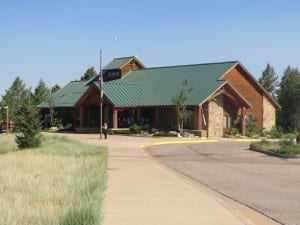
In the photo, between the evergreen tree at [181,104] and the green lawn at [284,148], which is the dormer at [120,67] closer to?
the evergreen tree at [181,104]

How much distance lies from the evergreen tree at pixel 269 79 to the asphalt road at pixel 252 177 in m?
72.8

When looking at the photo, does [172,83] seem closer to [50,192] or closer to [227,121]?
[227,121]

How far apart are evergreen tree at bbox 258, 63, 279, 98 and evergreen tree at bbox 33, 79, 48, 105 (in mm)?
39923

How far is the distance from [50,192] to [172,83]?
49318 mm

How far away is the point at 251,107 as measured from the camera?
60.5 metres

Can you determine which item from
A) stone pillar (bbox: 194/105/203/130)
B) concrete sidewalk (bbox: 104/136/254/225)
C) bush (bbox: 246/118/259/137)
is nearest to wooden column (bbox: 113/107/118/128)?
stone pillar (bbox: 194/105/203/130)

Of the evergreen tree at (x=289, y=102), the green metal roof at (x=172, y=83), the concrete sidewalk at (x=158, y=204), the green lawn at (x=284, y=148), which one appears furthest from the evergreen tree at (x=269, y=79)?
the concrete sidewalk at (x=158, y=204)

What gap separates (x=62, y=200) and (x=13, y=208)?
147 centimetres

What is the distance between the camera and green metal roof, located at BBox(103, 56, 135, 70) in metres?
71.1

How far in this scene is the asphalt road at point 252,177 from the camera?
44.7ft

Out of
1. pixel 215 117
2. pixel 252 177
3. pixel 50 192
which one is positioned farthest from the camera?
pixel 215 117

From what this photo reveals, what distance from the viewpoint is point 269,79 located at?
106m

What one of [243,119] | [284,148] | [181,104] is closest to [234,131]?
[243,119]

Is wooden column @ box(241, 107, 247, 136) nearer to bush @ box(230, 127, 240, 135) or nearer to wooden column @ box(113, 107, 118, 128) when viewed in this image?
bush @ box(230, 127, 240, 135)
